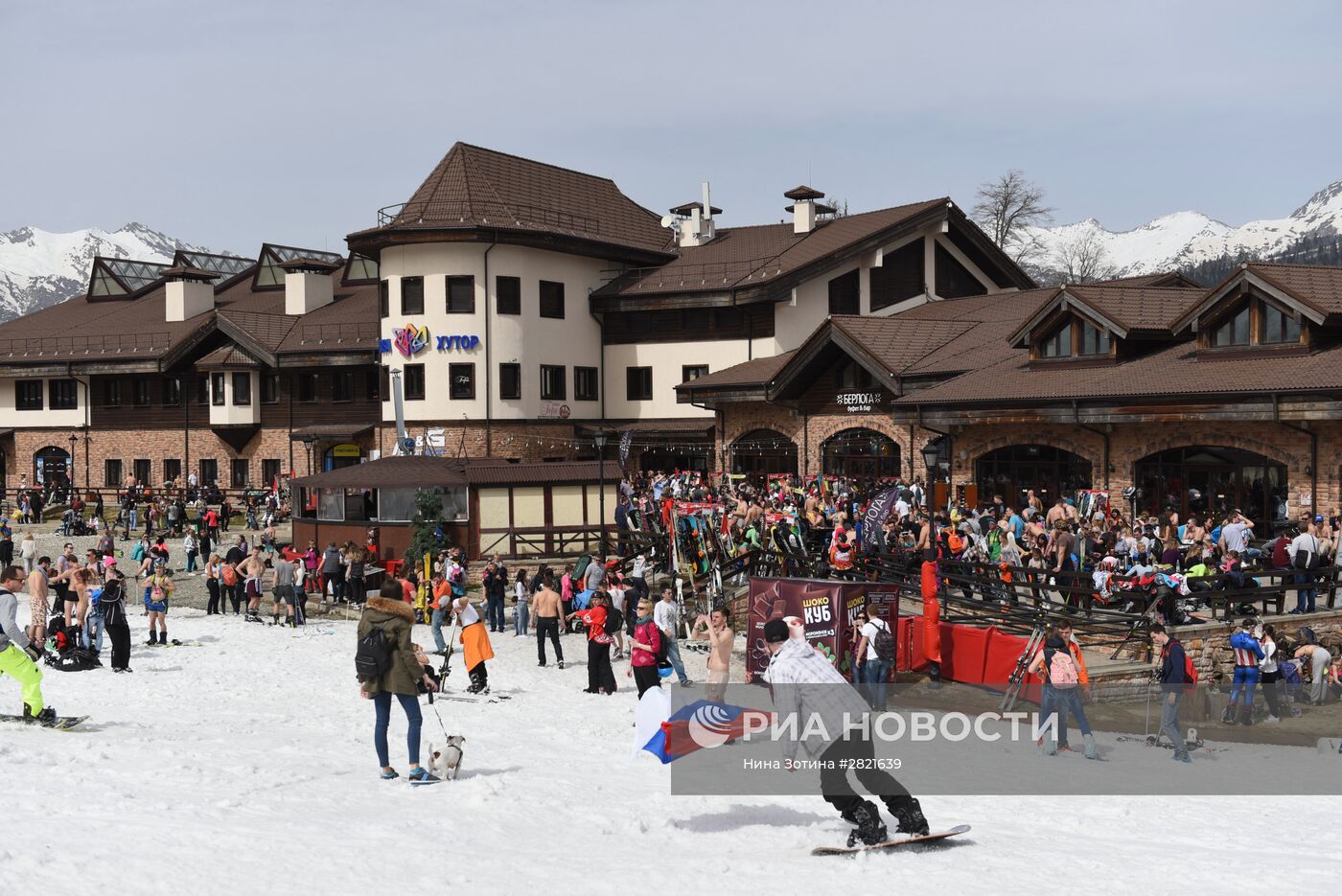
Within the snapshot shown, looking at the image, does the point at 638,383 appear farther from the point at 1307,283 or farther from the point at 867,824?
the point at 867,824

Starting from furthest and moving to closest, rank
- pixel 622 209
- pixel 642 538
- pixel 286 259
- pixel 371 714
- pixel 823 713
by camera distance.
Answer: pixel 286 259 < pixel 622 209 < pixel 642 538 < pixel 371 714 < pixel 823 713

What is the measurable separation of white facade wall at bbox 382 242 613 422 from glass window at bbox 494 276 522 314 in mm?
131

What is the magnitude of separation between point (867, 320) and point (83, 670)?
24.5m

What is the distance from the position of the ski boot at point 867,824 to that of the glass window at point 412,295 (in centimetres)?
3568

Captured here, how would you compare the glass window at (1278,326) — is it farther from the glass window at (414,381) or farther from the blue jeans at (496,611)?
the glass window at (414,381)

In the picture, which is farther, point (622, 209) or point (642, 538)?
point (622, 209)

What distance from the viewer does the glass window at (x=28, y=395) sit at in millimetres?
52281

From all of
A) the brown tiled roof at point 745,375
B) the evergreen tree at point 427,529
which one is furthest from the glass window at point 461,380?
the evergreen tree at point 427,529

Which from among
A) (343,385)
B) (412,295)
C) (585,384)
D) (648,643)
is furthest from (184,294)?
(648,643)

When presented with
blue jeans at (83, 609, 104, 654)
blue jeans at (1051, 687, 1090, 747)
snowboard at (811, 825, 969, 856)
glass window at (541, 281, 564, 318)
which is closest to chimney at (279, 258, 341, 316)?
glass window at (541, 281, 564, 318)

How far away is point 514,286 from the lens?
42.8 metres

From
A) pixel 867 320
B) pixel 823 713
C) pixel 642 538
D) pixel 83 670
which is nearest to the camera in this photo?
pixel 823 713

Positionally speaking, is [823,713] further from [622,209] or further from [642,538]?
[622,209]

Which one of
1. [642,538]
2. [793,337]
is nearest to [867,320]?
[793,337]
